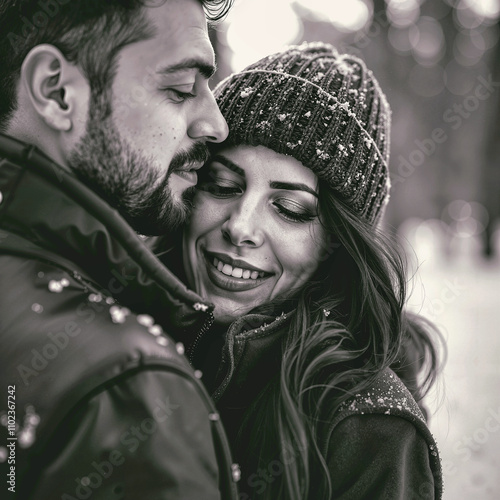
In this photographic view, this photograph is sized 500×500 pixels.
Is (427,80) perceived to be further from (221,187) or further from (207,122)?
(207,122)

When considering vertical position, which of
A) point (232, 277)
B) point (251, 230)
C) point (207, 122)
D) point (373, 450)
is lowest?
point (373, 450)

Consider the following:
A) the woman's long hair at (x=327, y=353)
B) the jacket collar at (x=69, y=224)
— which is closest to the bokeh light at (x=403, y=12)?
the woman's long hair at (x=327, y=353)

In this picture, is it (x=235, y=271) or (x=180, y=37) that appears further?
(x=235, y=271)

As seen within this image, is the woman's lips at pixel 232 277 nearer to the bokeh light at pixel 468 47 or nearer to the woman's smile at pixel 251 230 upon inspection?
the woman's smile at pixel 251 230

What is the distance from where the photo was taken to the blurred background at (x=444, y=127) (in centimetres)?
1070

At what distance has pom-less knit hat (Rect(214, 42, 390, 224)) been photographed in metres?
2.63

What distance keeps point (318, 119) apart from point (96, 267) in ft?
4.59

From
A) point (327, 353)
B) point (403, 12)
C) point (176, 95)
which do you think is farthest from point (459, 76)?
point (176, 95)

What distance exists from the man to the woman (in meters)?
0.49

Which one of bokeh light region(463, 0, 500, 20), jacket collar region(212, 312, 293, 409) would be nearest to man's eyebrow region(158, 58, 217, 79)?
jacket collar region(212, 312, 293, 409)

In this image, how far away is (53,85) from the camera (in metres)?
1.97

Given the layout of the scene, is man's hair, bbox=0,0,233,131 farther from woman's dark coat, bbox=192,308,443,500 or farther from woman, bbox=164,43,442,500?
woman's dark coat, bbox=192,308,443,500

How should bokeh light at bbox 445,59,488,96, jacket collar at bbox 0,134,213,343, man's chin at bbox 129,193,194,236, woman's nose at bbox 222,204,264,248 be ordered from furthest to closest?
bokeh light at bbox 445,59,488,96 < woman's nose at bbox 222,204,264,248 < man's chin at bbox 129,193,194,236 < jacket collar at bbox 0,134,213,343

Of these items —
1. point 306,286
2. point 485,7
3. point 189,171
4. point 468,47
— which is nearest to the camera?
point 189,171
